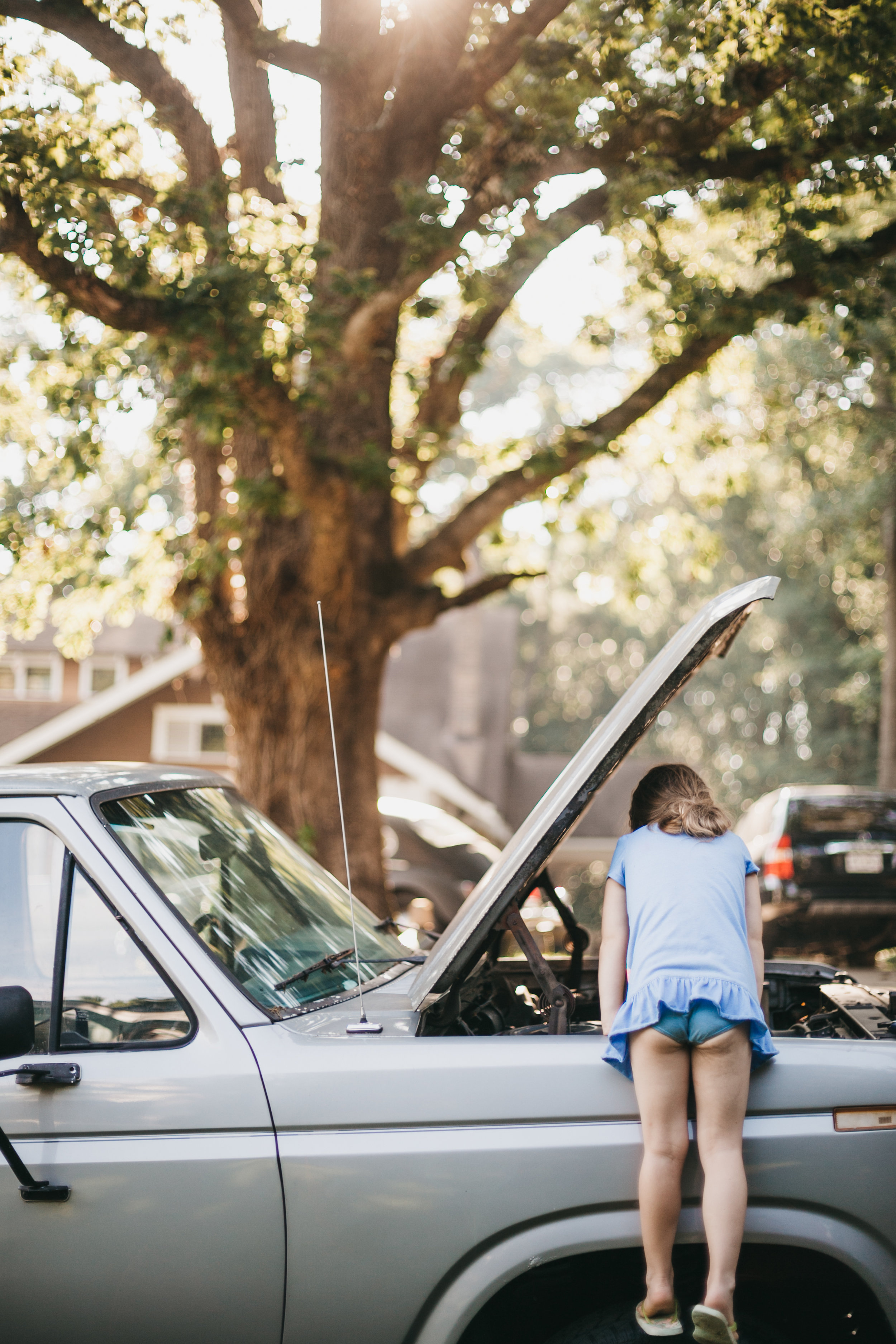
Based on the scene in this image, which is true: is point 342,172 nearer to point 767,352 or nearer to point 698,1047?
point 698,1047

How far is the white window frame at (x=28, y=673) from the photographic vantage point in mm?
23859

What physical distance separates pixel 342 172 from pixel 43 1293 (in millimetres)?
7236

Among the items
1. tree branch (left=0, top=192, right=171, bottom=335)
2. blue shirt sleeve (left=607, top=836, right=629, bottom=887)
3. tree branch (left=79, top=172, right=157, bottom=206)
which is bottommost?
blue shirt sleeve (left=607, top=836, right=629, bottom=887)

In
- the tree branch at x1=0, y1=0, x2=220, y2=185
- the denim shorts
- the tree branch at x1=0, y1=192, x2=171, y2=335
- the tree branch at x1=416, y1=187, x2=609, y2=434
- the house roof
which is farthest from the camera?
the house roof

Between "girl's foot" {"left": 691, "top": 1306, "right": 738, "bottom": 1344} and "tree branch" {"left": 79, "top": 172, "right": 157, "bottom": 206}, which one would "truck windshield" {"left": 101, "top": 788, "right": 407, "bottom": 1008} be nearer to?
"girl's foot" {"left": 691, "top": 1306, "right": 738, "bottom": 1344}

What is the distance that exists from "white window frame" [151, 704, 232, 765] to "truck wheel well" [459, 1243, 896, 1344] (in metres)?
19.5

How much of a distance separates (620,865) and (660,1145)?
695mm

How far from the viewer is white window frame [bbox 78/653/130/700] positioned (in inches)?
941

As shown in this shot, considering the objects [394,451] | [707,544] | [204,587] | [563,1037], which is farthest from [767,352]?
[563,1037]

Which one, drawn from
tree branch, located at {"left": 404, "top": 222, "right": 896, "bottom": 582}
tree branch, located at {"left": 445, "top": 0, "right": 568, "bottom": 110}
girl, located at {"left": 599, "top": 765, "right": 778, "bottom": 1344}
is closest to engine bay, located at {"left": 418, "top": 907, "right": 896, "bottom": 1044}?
girl, located at {"left": 599, "top": 765, "right": 778, "bottom": 1344}

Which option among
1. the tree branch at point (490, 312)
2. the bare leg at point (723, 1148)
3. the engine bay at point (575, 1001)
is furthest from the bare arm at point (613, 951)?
the tree branch at point (490, 312)

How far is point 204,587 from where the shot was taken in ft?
26.2

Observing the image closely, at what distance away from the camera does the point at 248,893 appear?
3164mm

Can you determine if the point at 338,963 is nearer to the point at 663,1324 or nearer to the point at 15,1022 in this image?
the point at 15,1022
